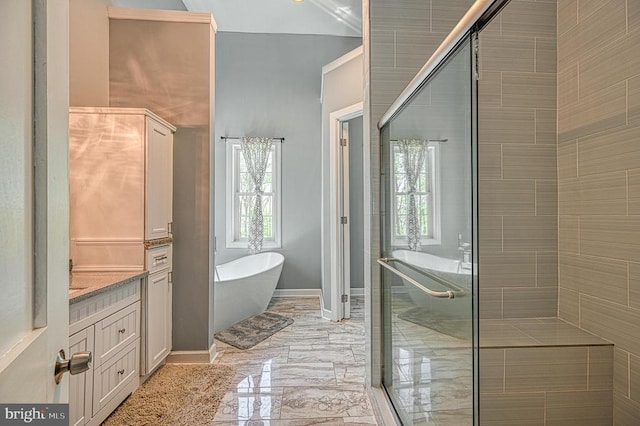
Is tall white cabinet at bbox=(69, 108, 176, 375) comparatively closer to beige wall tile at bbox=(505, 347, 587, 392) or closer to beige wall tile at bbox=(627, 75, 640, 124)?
beige wall tile at bbox=(505, 347, 587, 392)

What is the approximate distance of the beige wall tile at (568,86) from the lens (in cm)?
188

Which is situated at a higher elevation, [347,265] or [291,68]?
[291,68]

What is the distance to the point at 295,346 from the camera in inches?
118

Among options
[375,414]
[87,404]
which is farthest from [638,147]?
[87,404]

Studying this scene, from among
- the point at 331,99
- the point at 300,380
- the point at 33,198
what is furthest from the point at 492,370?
the point at 331,99

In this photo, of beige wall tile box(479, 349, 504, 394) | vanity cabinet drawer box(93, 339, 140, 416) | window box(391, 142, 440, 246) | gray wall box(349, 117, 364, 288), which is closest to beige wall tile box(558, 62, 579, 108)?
window box(391, 142, 440, 246)

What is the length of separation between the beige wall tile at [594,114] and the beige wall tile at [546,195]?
10.1 inches

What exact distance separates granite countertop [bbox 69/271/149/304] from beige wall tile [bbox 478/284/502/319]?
6.80 ft

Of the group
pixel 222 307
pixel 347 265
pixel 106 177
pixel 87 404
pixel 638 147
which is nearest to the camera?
pixel 638 147

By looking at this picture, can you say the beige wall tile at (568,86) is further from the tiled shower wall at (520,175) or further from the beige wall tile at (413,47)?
the beige wall tile at (413,47)

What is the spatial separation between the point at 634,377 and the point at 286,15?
4768 mm

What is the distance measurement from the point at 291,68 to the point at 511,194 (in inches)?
151

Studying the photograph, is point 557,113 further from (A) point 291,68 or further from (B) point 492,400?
(A) point 291,68

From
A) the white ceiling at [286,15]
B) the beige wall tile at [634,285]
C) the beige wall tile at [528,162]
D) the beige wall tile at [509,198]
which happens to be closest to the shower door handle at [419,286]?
the beige wall tile at [509,198]
